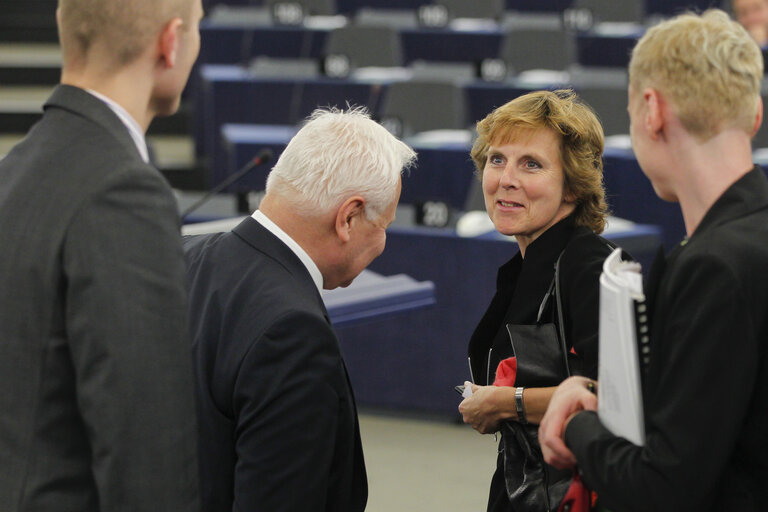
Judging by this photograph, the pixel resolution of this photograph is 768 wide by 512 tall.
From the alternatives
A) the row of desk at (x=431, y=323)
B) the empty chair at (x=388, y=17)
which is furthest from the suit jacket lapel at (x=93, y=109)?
the empty chair at (x=388, y=17)

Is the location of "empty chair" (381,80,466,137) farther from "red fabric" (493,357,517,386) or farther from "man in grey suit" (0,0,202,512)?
"man in grey suit" (0,0,202,512)

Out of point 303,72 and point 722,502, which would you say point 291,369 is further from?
point 303,72

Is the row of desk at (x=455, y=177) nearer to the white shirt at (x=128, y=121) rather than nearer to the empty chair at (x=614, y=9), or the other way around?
the empty chair at (x=614, y=9)

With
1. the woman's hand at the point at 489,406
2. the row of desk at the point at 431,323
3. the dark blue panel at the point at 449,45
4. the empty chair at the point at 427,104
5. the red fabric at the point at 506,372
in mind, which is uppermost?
the red fabric at the point at 506,372

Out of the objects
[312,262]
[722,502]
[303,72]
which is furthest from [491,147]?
[303,72]

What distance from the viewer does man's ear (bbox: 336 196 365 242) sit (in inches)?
63.7

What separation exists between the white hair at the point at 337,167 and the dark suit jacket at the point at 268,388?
0.28ft

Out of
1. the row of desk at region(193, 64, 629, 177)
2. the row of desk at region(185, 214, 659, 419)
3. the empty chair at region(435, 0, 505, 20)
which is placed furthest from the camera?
the empty chair at region(435, 0, 505, 20)

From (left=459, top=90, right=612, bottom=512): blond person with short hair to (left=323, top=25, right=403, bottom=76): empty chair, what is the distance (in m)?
4.98

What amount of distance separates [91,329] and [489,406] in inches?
34.4

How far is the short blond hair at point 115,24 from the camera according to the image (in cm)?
122

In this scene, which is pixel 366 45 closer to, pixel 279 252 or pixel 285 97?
pixel 285 97

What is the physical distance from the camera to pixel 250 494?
149 centimetres

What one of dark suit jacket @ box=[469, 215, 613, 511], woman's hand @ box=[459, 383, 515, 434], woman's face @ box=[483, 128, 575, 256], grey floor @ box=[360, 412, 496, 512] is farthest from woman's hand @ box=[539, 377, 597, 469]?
grey floor @ box=[360, 412, 496, 512]
